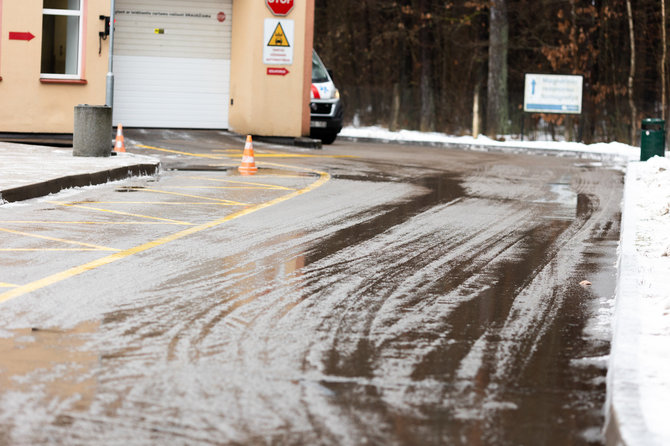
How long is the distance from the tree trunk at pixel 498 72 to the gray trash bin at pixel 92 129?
62.6 ft

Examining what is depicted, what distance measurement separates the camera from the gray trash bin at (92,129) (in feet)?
61.6

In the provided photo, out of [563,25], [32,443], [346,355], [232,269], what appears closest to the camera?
[32,443]

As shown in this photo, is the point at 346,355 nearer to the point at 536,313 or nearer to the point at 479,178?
the point at 536,313

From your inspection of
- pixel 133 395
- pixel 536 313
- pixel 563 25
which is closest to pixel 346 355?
pixel 133 395

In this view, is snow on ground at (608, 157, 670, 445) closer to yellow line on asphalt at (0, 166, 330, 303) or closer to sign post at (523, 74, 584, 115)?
yellow line on asphalt at (0, 166, 330, 303)

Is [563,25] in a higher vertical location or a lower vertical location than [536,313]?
higher

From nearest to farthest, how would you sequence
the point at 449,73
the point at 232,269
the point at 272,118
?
1. the point at 232,269
2. the point at 272,118
3. the point at 449,73

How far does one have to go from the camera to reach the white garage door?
28328mm

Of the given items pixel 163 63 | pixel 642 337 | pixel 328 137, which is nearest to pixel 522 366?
pixel 642 337

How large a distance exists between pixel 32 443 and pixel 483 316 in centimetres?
359

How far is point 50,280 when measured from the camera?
27.3ft

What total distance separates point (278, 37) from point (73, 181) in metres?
12.9

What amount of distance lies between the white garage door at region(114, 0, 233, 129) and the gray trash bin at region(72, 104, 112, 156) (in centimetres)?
933

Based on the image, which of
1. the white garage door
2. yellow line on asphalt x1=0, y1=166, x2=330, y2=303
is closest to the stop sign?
the white garage door
